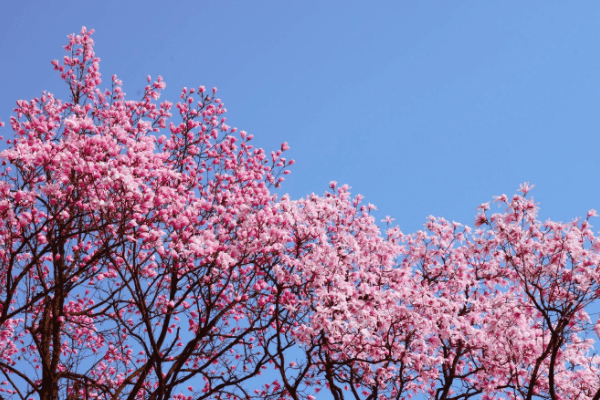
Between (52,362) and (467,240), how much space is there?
8791 mm

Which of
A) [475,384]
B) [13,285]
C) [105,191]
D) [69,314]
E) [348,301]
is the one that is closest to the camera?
[105,191]

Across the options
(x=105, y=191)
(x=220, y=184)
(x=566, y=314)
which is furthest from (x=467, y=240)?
(x=105, y=191)

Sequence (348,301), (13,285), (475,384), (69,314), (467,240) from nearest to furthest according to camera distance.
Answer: (13,285) → (348,301) → (69,314) → (475,384) → (467,240)

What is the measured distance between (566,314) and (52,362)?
27.8 ft

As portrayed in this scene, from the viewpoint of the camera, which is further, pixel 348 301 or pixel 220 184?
pixel 220 184

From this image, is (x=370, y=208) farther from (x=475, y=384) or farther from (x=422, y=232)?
(x=475, y=384)

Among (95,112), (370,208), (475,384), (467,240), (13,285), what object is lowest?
(475,384)

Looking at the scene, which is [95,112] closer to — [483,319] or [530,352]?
[483,319]

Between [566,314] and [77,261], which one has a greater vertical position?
[77,261]

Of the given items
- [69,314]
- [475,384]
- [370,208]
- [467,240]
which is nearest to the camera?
[69,314]

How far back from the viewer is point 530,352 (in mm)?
8148

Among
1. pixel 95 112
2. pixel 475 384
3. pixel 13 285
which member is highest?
pixel 95 112

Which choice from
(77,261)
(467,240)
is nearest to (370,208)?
(467,240)

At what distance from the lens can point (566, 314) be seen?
6.92 m
